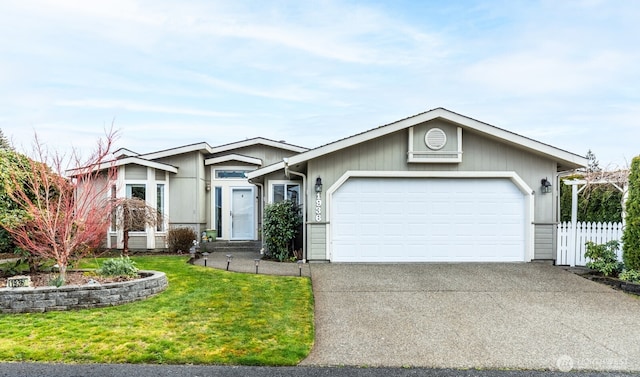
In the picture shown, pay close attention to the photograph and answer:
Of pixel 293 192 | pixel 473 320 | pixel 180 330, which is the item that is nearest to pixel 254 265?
pixel 293 192

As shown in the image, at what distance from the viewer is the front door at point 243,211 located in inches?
620

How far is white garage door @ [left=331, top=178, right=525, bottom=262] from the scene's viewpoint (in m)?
10.8

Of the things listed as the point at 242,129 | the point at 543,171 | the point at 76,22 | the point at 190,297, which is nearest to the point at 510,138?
the point at 543,171

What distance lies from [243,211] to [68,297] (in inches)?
375

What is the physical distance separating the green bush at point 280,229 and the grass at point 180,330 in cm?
375

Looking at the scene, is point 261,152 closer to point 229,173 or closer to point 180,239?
point 229,173

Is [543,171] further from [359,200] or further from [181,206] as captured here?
[181,206]

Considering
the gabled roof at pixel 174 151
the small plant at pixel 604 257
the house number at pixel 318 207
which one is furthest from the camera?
the gabled roof at pixel 174 151

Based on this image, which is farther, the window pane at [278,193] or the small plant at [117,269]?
the window pane at [278,193]

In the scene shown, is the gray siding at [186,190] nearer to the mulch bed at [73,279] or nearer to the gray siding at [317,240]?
the gray siding at [317,240]

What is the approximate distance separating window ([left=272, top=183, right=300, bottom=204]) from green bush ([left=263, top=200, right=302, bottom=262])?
1865 millimetres

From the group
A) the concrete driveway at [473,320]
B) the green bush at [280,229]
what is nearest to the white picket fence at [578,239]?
the concrete driveway at [473,320]

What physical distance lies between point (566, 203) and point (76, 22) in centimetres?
1753

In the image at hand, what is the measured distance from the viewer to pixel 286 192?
45.6ft
